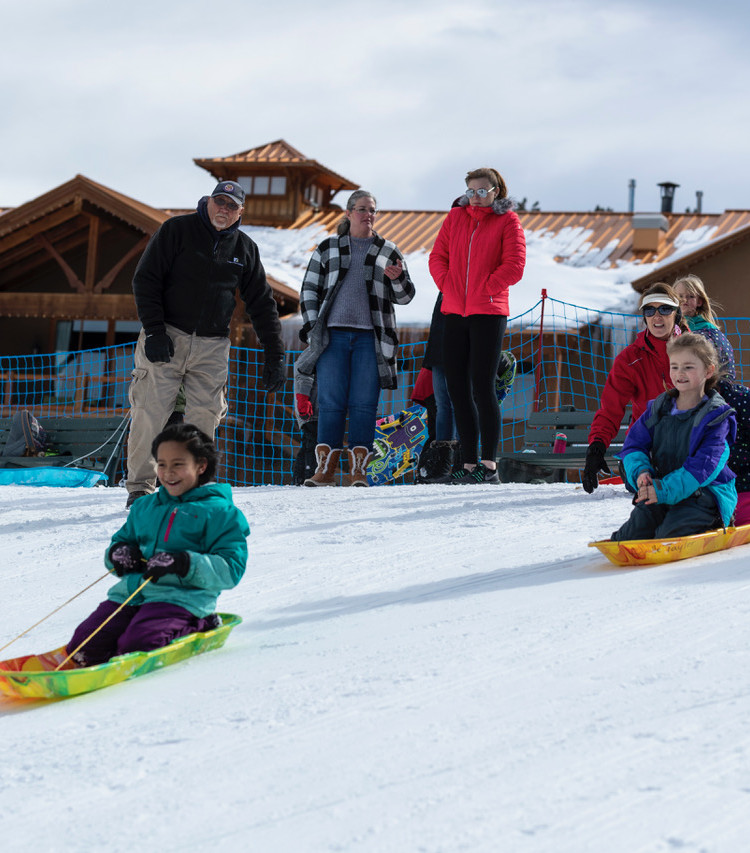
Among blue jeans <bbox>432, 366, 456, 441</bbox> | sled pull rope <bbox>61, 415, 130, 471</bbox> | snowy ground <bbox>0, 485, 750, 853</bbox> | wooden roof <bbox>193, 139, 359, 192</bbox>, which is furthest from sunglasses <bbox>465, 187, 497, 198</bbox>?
wooden roof <bbox>193, 139, 359, 192</bbox>

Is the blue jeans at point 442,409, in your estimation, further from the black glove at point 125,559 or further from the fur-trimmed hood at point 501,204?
the black glove at point 125,559

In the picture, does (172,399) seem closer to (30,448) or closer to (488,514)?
(488,514)

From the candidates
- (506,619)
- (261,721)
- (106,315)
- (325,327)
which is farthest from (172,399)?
(106,315)

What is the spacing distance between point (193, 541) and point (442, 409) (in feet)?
13.9

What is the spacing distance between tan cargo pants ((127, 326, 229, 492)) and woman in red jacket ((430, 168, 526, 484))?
1.44 m

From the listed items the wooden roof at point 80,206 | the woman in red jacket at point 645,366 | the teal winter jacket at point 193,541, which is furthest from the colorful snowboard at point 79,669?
the wooden roof at point 80,206

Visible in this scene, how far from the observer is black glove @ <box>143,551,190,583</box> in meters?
3.17

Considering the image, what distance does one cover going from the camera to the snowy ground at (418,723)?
190 centimetres

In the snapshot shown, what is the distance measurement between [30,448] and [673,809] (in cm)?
936

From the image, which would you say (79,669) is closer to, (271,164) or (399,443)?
(399,443)

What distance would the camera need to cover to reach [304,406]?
8.02m

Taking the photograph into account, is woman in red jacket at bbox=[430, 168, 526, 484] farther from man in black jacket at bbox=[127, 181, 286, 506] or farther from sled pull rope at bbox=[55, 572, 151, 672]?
sled pull rope at bbox=[55, 572, 151, 672]

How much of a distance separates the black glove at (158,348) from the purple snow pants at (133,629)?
2.55m

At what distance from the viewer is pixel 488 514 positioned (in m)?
5.61
